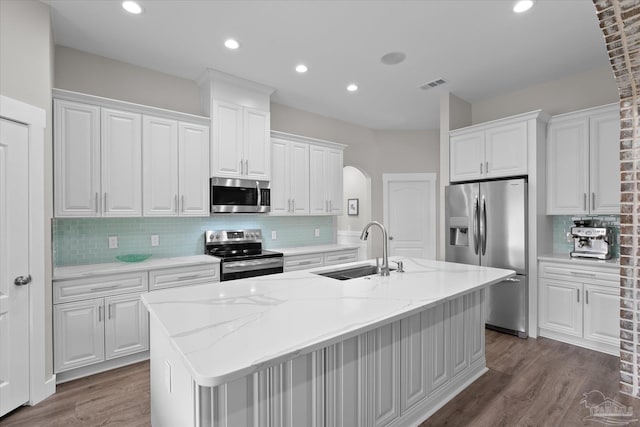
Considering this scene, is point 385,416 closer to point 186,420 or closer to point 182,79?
point 186,420

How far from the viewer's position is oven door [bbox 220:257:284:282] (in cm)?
350

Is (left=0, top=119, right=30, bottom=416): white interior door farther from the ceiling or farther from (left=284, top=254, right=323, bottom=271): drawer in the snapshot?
(left=284, top=254, right=323, bottom=271): drawer

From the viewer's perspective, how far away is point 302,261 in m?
4.23

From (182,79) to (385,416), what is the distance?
12.6 ft

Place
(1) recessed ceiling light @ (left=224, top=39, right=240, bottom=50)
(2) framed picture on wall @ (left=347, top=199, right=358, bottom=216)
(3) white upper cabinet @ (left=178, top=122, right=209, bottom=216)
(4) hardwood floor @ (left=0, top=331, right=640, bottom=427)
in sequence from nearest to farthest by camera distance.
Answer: (4) hardwood floor @ (left=0, top=331, right=640, bottom=427) → (1) recessed ceiling light @ (left=224, top=39, right=240, bottom=50) → (3) white upper cabinet @ (left=178, top=122, right=209, bottom=216) → (2) framed picture on wall @ (left=347, top=199, right=358, bottom=216)

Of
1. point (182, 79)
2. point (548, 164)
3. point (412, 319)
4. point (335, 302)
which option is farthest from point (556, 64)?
point (182, 79)

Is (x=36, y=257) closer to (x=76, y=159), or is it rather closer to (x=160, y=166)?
(x=76, y=159)

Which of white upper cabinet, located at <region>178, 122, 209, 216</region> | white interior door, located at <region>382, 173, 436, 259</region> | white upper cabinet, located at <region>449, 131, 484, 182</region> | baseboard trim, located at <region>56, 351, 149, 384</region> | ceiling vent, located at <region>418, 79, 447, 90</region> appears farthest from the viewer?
white interior door, located at <region>382, 173, 436, 259</region>

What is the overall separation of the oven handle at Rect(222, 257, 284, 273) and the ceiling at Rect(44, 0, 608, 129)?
6.95 ft

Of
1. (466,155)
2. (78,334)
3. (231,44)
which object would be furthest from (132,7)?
(466,155)

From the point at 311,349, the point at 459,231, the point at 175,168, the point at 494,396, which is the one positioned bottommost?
the point at 494,396

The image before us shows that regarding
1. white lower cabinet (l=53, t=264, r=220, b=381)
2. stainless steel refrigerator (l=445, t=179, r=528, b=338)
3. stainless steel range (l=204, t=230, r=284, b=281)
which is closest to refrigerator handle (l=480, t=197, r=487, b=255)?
stainless steel refrigerator (l=445, t=179, r=528, b=338)

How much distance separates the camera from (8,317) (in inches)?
88.1

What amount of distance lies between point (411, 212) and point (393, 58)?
3329 millimetres
